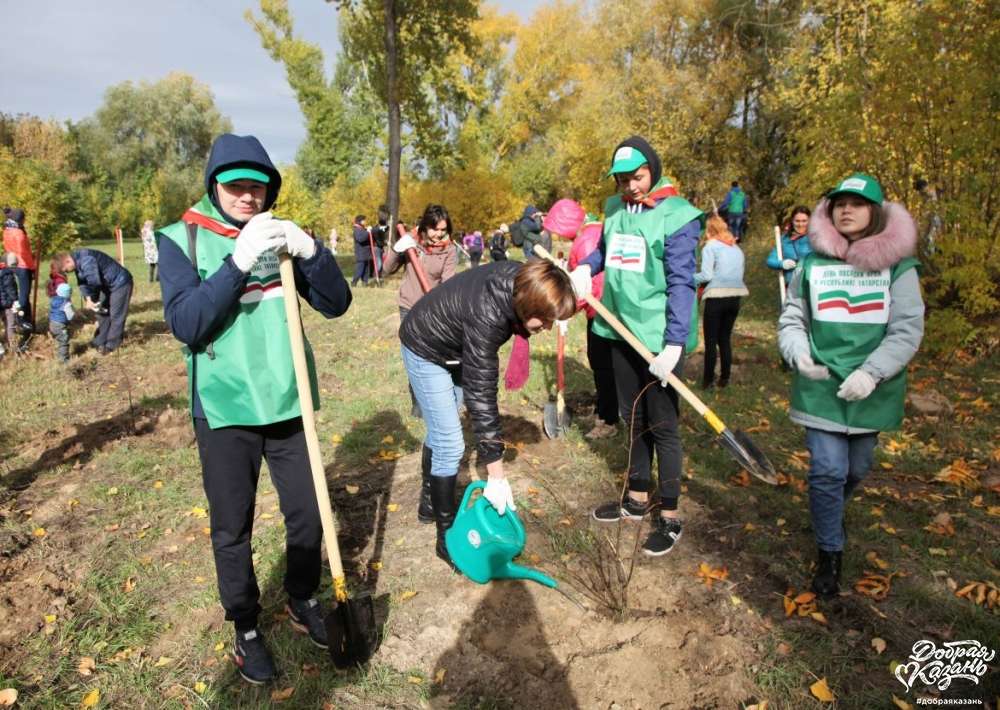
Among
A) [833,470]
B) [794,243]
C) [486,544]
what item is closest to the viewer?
[833,470]

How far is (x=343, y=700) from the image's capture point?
2.52 metres

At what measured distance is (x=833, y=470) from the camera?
2893 mm

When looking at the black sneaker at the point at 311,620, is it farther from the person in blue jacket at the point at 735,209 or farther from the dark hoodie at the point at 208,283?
the person in blue jacket at the point at 735,209

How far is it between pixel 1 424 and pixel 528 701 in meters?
6.13

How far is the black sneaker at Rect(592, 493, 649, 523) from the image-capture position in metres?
3.62

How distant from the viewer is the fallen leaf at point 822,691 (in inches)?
96.8

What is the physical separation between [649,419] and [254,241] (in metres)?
2.26

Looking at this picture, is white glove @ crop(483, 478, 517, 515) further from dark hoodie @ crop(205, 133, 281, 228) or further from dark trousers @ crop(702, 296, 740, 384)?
dark trousers @ crop(702, 296, 740, 384)

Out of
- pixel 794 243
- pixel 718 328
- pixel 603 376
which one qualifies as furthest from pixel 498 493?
pixel 794 243

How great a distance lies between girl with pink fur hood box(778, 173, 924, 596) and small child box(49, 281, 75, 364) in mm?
8891

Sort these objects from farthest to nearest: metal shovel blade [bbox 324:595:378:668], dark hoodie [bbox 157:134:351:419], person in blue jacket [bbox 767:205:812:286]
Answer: person in blue jacket [bbox 767:205:812:286] → metal shovel blade [bbox 324:595:378:668] → dark hoodie [bbox 157:134:351:419]

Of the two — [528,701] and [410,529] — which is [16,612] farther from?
[528,701]

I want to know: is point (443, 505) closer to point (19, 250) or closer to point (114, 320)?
point (114, 320)

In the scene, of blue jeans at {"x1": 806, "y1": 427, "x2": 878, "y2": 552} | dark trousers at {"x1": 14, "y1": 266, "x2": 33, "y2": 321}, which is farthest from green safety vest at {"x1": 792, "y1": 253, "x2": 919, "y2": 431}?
dark trousers at {"x1": 14, "y1": 266, "x2": 33, "y2": 321}
